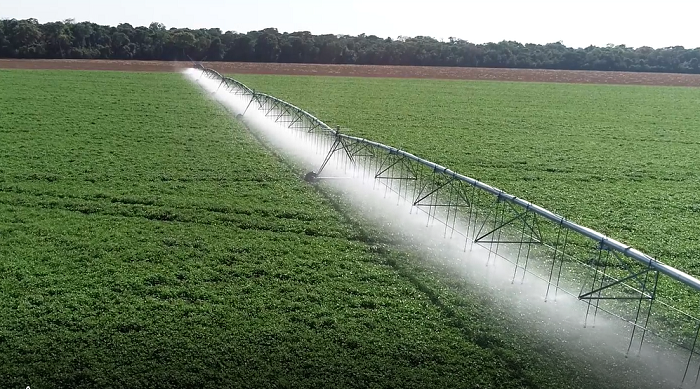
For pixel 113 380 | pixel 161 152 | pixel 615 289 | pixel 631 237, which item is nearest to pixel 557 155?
pixel 631 237

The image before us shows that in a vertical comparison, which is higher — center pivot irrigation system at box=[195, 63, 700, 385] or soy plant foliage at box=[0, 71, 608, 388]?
center pivot irrigation system at box=[195, 63, 700, 385]

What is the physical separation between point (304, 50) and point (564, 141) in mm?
66406

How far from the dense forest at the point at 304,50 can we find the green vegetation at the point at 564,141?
1423 inches

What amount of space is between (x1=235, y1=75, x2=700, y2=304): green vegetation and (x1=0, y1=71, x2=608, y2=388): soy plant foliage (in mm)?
4777

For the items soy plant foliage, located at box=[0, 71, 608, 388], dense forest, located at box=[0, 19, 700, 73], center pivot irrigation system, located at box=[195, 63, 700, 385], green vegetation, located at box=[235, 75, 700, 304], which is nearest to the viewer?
soy plant foliage, located at box=[0, 71, 608, 388]

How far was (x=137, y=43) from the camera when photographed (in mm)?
81438

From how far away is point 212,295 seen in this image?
9.18 meters

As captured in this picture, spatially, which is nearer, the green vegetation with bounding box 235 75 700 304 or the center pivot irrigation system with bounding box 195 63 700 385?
the center pivot irrigation system with bounding box 195 63 700 385

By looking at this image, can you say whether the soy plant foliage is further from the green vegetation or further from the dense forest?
the dense forest

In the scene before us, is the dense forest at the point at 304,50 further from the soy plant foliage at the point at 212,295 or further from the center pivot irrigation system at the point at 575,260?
the center pivot irrigation system at the point at 575,260

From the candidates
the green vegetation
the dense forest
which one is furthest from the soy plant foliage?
the dense forest

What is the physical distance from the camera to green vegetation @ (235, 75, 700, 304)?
47.5 ft

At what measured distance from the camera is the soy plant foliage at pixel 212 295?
7348 millimetres

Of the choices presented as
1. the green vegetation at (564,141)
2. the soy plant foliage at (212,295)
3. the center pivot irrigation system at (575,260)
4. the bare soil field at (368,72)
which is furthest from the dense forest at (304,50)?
the center pivot irrigation system at (575,260)
